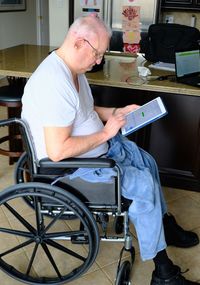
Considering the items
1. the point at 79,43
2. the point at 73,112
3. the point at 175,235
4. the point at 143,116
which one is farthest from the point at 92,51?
the point at 175,235

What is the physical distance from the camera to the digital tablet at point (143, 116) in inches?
51.6

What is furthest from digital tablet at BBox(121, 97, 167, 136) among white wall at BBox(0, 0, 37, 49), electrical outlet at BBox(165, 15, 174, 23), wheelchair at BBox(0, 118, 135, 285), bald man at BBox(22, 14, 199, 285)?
white wall at BBox(0, 0, 37, 49)

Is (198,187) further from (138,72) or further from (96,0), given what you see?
(96,0)

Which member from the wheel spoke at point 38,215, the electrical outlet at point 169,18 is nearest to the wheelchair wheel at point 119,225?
the wheel spoke at point 38,215

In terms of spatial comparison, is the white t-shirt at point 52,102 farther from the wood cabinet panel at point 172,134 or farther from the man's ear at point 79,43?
the wood cabinet panel at point 172,134

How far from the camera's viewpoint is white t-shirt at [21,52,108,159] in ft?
3.68

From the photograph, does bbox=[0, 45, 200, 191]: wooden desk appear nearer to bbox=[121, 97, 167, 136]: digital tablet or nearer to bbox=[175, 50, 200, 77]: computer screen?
bbox=[175, 50, 200, 77]: computer screen

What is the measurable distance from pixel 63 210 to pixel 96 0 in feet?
11.7

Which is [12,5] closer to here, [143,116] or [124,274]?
[143,116]

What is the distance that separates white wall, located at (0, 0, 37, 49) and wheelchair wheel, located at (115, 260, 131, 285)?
4.34 metres

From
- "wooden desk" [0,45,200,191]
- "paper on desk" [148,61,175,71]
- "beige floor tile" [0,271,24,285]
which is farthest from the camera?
"paper on desk" [148,61,175,71]

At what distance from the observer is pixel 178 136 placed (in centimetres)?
207

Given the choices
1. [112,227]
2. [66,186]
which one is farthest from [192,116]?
[66,186]

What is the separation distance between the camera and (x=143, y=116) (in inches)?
53.7
